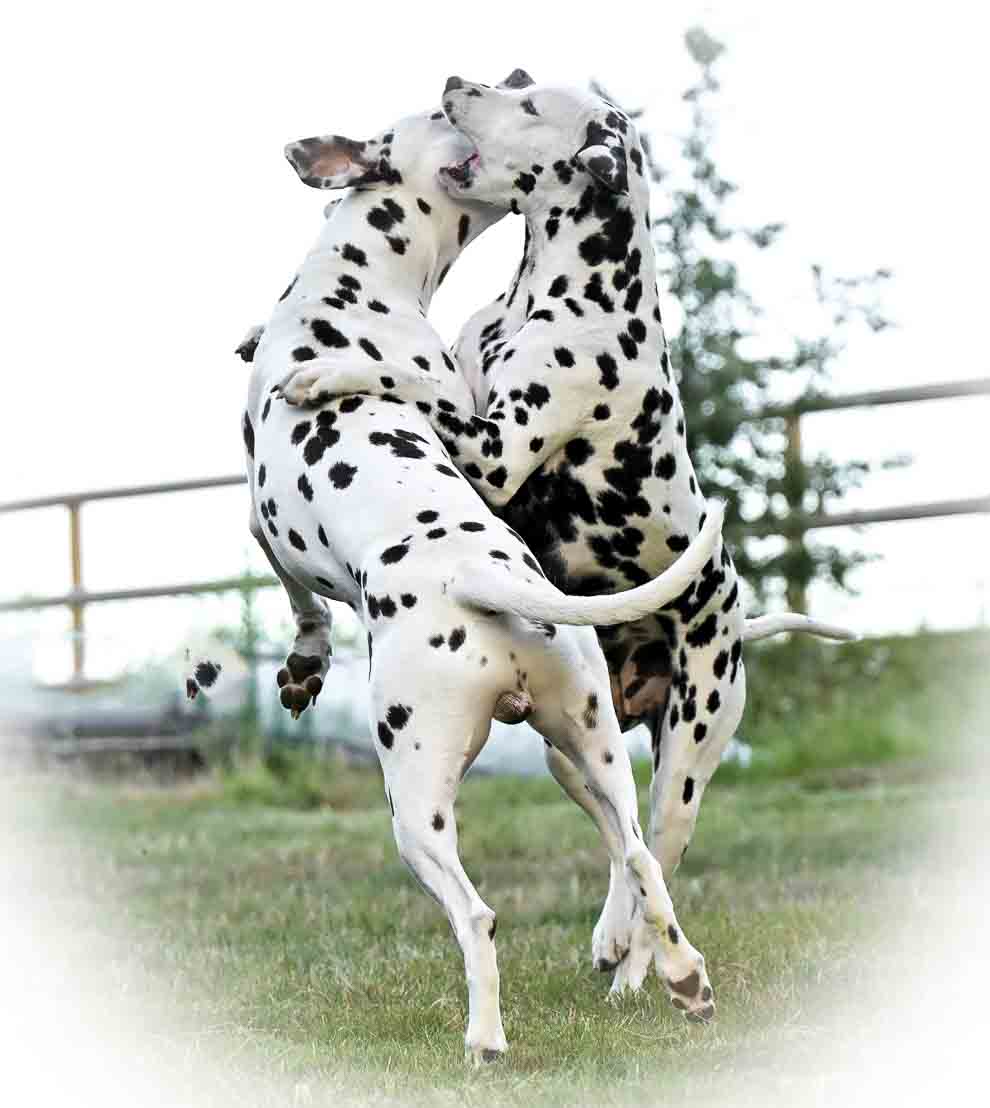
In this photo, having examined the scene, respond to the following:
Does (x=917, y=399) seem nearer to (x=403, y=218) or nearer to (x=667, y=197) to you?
(x=667, y=197)

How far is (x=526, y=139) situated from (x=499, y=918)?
2677mm

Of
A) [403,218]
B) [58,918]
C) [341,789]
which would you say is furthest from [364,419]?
[341,789]

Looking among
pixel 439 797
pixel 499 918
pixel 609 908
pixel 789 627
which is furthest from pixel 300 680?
pixel 499 918

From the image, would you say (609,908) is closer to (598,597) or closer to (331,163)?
(598,597)

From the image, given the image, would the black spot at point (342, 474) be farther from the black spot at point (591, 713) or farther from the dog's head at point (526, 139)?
the dog's head at point (526, 139)

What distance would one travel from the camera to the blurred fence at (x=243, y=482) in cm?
993

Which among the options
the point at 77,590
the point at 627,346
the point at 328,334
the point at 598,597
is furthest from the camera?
the point at 77,590

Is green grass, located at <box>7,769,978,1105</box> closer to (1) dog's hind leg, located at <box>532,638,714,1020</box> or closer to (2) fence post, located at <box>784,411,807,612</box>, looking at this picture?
(1) dog's hind leg, located at <box>532,638,714,1020</box>

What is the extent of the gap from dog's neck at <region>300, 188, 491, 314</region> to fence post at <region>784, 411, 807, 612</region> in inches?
233

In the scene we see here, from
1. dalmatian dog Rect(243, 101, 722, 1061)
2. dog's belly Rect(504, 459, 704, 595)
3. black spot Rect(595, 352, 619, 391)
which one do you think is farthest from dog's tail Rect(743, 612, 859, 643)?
black spot Rect(595, 352, 619, 391)

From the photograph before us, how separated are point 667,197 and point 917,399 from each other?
188cm

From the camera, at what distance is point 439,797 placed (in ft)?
11.4

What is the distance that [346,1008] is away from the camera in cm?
420

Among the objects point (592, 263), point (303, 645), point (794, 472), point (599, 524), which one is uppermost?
point (592, 263)
